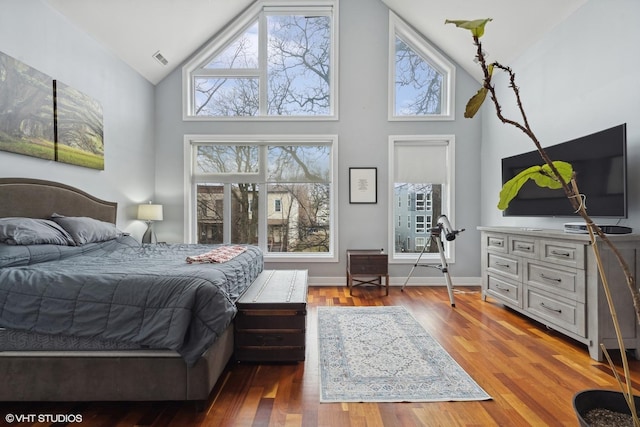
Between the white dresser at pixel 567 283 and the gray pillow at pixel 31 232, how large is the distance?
12.7 feet

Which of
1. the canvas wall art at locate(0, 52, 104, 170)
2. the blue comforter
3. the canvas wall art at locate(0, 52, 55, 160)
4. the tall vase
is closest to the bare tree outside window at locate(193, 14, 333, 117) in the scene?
the canvas wall art at locate(0, 52, 104, 170)

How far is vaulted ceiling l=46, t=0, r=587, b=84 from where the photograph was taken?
10.5 feet

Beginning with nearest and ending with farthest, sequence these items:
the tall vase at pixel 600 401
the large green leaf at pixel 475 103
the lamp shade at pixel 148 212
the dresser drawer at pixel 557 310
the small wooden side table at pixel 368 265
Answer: the large green leaf at pixel 475 103, the tall vase at pixel 600 401, the dresser drawer at pixel 557 310, the lamp shade at pixel 148 212, the small wooden side table at pixel 368 265

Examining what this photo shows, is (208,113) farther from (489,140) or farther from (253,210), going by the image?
(489,140)

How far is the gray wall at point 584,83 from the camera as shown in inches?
97.2

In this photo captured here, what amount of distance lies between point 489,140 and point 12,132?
5100 millimetres

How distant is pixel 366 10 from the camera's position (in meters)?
4.55

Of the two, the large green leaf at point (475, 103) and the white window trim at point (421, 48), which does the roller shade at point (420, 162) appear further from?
the large green leaf at point (475, 103)

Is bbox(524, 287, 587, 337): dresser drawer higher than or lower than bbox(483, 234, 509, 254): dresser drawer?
lower

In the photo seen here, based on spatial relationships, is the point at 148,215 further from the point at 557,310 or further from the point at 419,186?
the point at 557,310

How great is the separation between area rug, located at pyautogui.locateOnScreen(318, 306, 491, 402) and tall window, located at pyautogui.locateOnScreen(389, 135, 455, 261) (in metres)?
1.78

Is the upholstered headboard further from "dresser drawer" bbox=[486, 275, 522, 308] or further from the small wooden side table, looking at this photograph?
"dresser drawer" bbox=[486, 275, 522, 308]

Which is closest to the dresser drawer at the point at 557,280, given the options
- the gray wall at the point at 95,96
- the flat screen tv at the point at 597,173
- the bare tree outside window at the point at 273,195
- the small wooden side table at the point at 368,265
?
the flat screen tv at the point at 597,173

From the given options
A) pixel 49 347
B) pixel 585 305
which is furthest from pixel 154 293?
pixel 585 305
